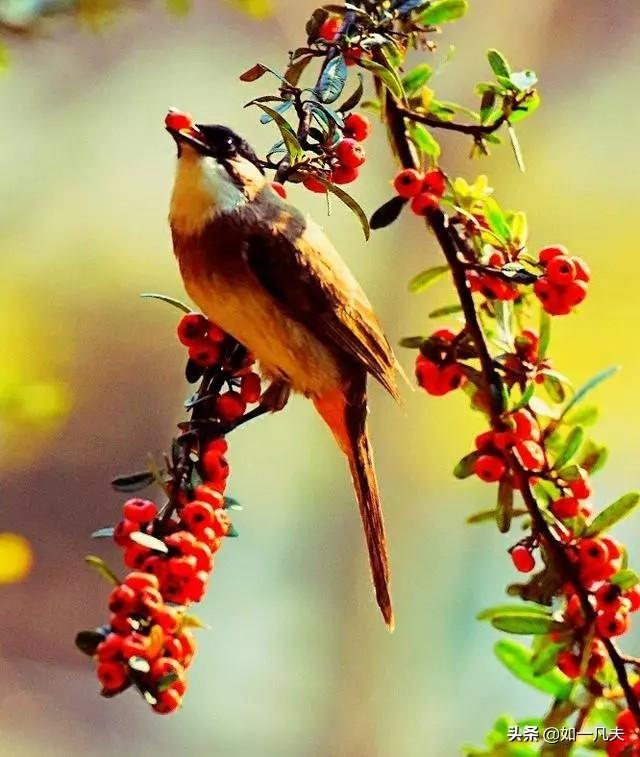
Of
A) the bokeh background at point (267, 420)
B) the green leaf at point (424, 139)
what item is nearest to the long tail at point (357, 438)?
the green leaf at point (424, 139)

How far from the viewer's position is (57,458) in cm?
123

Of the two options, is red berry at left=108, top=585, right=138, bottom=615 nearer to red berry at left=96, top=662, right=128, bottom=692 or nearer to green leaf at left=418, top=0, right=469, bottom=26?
red berry at left=96, top=662, right=128, bottom=692

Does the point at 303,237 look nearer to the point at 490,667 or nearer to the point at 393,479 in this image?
the point at 393,479

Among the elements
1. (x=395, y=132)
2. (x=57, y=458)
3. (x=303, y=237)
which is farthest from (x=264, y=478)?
(x=395, y=132)

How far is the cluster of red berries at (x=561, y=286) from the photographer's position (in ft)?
2.08

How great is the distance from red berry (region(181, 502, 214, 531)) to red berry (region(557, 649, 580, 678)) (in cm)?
27

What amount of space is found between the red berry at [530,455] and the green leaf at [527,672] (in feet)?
0.51

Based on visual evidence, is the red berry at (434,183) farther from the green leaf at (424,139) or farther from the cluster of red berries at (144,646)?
the cluster of red berries at (144,646)

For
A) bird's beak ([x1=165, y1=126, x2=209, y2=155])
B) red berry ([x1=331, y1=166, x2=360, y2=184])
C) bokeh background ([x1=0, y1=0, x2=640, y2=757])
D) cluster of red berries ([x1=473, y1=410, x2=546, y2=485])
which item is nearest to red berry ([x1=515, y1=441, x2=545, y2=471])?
cluster of red berries ([x1=473, y1=410, x2=546, y2=485])

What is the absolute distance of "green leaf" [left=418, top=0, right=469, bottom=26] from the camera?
2.20 ft

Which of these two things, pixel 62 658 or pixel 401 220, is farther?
pixel 401 220

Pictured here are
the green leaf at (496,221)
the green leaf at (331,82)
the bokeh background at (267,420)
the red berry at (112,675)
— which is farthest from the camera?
the bokeh background at (267,420)

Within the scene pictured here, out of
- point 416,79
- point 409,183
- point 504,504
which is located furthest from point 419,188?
point 504,504

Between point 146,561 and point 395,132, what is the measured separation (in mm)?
349
